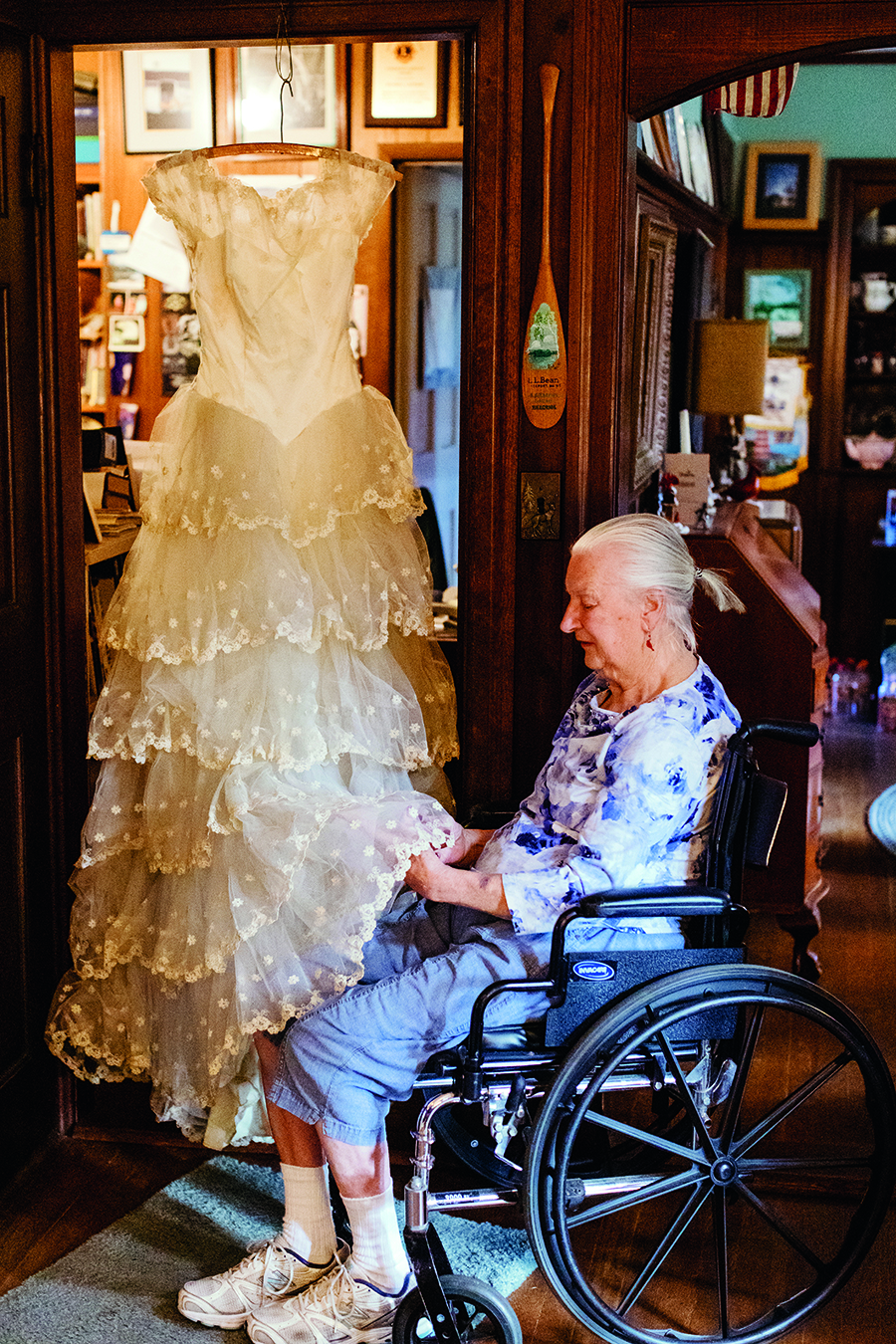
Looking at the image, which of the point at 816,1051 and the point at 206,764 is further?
the point at 816,1051

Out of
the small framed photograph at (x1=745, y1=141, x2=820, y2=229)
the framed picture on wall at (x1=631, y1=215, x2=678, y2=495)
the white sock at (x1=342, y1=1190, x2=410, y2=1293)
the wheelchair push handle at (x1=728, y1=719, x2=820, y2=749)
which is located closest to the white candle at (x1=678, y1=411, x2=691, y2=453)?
the framed picture on wall at (x1=631, y1=215, x2=678, y2=495)

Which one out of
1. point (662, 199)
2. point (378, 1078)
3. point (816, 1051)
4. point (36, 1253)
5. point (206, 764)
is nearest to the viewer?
point (378, 1078)

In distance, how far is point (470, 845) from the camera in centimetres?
244

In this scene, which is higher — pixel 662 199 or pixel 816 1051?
pixel 662 199

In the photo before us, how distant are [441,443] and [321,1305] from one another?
12.2 feet

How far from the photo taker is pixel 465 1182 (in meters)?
2.65

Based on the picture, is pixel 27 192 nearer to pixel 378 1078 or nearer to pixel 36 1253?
pixel 378 1078

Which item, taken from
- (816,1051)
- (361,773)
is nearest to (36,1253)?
(361,773)

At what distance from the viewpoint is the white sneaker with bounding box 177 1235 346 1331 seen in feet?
7.42

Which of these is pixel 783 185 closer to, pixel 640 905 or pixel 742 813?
pixel 742 813

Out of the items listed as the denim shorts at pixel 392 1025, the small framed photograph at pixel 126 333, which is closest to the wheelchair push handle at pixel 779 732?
the denim shorts at pixel 392 1025

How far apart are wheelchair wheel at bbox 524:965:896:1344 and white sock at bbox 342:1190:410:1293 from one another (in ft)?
0.89

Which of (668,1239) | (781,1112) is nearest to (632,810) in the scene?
(781,1112)

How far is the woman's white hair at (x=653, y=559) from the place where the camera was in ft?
7.19
